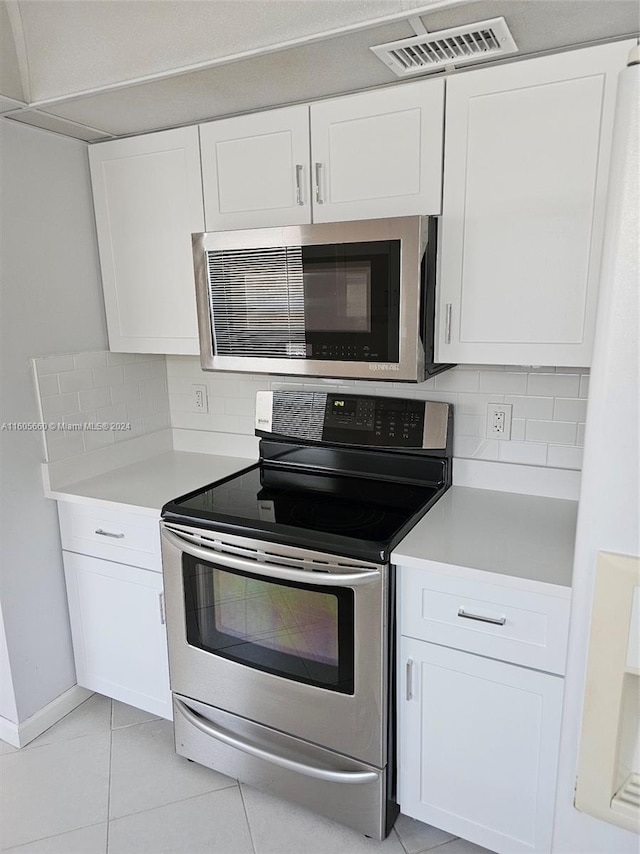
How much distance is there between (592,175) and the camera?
143 cm

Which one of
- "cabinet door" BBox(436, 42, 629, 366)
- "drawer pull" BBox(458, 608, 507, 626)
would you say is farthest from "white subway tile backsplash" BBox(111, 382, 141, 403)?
"drawer pull" BBox(458, 608, 507, 626)

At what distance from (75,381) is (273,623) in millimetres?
1173

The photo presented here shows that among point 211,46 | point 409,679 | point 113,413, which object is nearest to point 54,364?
point 113,413

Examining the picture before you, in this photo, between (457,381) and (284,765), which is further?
(457,381)

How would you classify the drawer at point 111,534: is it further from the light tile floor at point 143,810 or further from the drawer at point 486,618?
the drawer at point 486,618

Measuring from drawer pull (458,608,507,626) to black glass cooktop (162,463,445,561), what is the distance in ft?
0.76

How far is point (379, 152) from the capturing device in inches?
64.9

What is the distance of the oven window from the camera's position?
63.0 inches

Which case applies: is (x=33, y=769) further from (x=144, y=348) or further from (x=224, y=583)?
(x=144, y=348)

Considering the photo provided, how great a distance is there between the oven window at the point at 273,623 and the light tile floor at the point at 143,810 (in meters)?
0.48

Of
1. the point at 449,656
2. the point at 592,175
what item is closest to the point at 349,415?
the point at 449,656

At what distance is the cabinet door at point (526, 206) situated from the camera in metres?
1.42

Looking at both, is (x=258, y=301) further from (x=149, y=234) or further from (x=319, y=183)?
(x=149, y=234)

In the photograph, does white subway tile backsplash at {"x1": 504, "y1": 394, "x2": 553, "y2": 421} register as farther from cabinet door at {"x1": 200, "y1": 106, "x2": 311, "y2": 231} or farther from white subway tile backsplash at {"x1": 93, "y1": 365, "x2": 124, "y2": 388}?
white subway tile backsplash at {"x1": 93, "y1": 365, "x2": 124, "y2": 388}
